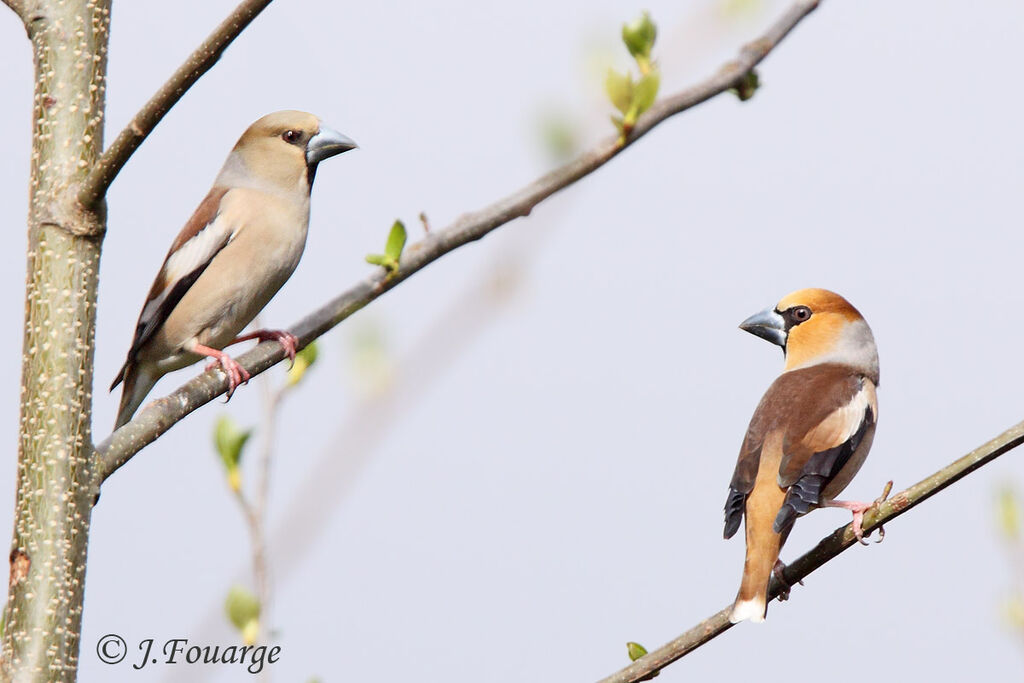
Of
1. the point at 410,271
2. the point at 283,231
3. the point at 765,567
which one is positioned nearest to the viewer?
the point at 410,271

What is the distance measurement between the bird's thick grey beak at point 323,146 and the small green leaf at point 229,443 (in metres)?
2.23

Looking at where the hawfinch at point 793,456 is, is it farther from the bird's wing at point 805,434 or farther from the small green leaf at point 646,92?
the small green leaf at point 646,92

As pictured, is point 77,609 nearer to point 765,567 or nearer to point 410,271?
point 410,271

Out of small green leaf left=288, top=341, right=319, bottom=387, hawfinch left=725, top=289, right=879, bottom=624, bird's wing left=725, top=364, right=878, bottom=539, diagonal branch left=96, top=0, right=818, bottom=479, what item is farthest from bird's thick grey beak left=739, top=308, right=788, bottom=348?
diagonal branch left=96, top=0, right=818, bottom=479

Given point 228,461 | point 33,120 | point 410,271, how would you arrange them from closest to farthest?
point 33,120
point 410,271
point 228,461

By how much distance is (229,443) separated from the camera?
10.0 feet

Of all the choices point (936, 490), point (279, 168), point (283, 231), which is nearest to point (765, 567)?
point (936, 490)

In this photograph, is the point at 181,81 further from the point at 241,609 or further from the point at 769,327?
the point at 769,327

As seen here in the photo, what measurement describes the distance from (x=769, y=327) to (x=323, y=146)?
2.29m

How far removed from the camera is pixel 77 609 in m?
1.96

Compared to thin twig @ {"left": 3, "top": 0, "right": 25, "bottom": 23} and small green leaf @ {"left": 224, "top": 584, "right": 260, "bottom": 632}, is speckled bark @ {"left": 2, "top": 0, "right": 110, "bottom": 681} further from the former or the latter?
small green leaf @ {"left": 224, "top": 584, "right": 260, "bottom": 632}

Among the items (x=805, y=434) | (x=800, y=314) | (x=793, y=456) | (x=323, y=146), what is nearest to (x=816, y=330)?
(x=800, y=314)

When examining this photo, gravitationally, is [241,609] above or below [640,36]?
below

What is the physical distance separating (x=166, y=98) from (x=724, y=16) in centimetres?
119
